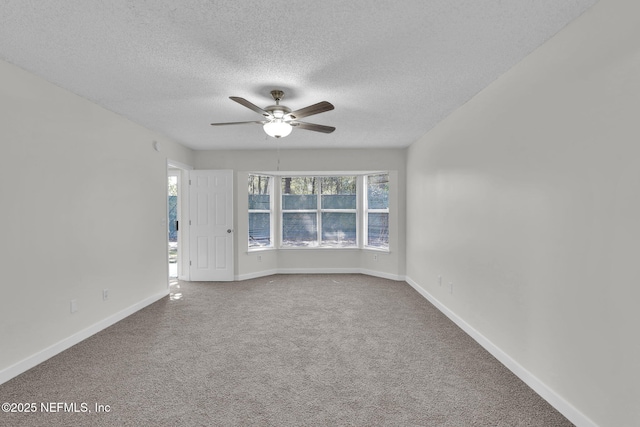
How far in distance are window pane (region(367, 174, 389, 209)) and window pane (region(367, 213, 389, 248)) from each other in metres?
0.19

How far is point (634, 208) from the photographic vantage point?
148 cm

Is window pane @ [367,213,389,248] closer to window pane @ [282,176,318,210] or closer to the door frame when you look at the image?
window pane @ [282,176,318,210]

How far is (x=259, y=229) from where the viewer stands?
19.7ft

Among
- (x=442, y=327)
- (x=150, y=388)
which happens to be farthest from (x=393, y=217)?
(x=150, y=388)

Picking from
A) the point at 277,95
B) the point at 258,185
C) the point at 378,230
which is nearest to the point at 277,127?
the point at 277,95

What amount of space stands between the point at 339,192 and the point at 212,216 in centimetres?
247

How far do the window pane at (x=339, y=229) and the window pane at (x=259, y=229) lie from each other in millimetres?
1120

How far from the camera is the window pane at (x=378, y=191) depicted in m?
5.74

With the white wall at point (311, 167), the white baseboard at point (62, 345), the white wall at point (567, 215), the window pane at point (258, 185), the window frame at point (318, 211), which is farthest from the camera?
the window frame at point (318, 211)

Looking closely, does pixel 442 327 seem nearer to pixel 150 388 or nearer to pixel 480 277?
pixel 480 277

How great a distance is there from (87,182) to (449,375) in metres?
3.74

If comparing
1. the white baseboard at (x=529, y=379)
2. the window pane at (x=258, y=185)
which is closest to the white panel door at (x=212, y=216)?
the window pane at (x=258, y=185)

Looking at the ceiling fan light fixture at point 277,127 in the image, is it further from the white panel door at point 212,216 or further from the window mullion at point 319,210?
the window mullion at point 319,210

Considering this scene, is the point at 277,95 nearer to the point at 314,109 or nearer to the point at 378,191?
the point at 314,109
